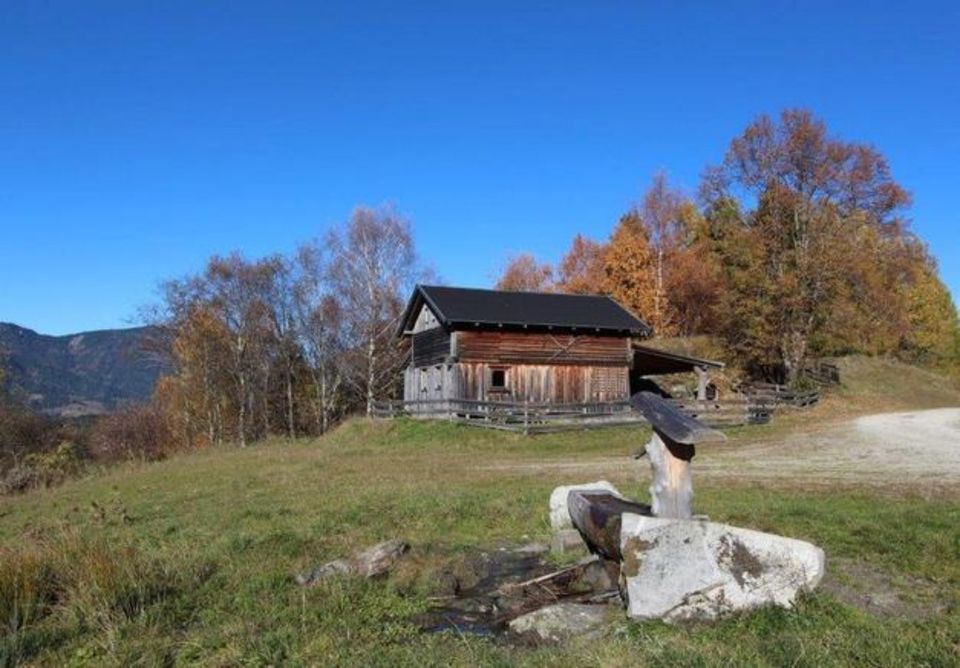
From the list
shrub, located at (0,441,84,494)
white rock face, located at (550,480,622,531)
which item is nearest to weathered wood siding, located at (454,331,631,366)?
shrub, located at (0,441,84,494)

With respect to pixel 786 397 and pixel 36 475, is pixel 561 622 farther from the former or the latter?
pixel 786 397

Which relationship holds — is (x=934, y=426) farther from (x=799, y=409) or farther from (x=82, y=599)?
(x=82, y=599)

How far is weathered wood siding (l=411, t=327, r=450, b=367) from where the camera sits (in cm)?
3588

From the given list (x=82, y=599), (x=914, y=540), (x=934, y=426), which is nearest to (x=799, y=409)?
(x=934, y=426)

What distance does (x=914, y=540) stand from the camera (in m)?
8.84

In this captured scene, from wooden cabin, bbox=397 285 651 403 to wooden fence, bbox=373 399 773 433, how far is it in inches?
89.5

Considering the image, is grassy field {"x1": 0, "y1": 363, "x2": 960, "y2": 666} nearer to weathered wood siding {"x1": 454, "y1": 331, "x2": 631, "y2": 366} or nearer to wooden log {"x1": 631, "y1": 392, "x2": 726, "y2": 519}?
wooden log {"x1": 631, "y1": 392, "x2": 726, "y2": 519}

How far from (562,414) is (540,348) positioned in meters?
5.57

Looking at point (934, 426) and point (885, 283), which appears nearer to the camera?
point (934, 426)

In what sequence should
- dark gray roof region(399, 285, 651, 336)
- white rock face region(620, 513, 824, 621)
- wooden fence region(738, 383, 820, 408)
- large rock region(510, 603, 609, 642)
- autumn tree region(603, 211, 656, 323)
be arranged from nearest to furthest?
white rock face region(620, 513, 824, 621), large rock region(510, 603, 609, 642), dark gray roof region(399, 285, 651, 336), wooden fence region(738, 383, 820, 408), autumn tree region(603, 211, 656, 323)

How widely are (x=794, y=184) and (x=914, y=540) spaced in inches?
1307

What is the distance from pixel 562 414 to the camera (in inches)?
1238

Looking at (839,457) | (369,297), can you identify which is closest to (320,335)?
(369,297)

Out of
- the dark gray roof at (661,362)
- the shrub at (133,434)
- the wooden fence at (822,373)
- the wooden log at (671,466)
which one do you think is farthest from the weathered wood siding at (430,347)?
the wooden log at (671,466)
